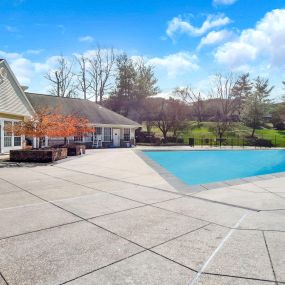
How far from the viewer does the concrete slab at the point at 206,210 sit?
16.0ft

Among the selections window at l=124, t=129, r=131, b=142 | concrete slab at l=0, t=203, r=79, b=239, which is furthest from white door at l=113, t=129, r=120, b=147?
concrete slab at l=0, t=203, r=79, b=239

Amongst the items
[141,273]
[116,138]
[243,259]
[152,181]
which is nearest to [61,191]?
[152,181]

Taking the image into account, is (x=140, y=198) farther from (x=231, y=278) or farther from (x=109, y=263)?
(x=231, y=278)

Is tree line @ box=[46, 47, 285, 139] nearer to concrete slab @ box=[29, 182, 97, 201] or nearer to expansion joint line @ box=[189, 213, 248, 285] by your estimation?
concrete slab @ box=[29, 182, 97, 201]

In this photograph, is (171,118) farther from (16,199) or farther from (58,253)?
(58,253)

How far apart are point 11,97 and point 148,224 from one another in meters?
16.9

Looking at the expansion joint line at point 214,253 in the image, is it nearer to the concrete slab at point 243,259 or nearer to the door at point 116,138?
the concrete slab at point 243,259

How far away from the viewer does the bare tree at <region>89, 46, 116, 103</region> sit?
1666 inches

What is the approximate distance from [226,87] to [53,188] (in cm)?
4482

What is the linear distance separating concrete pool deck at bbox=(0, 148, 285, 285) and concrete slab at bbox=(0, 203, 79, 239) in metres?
0.02

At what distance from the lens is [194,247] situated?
359cm

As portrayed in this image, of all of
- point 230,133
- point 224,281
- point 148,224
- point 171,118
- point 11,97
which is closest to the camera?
point 224,281

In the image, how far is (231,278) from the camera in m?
2.82

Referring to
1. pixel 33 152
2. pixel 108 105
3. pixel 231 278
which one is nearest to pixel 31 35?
pixel 33 152
